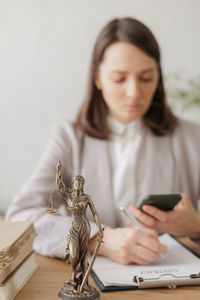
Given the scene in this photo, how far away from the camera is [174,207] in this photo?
3.48 feet

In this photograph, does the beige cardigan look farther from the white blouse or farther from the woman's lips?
the woman's lips

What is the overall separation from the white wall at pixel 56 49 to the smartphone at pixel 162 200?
1.35 metres

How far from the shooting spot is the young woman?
1.38 metres

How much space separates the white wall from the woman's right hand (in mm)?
1398

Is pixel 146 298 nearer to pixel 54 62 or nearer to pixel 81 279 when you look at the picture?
pixel 81 279

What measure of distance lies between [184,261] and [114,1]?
5.54 ft

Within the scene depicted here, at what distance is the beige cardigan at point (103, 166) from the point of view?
1.42 m

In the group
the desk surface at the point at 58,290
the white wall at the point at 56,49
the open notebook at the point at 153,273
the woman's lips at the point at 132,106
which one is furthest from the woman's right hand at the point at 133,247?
the white wall at the point at 56,49

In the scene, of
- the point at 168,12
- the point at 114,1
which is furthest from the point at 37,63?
the point at 168,12

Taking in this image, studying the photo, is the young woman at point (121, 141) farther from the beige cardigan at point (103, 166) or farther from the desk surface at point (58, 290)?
the desk surface at point (58, 290)

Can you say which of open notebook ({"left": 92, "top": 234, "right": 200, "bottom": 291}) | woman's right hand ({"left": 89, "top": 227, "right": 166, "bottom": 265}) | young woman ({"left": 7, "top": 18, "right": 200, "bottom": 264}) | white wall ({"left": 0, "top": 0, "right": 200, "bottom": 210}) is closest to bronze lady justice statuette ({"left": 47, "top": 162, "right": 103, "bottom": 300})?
open notebook ({"left": 92, "top": 234, "right": 200, "bottom": 291})

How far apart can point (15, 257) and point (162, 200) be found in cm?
39

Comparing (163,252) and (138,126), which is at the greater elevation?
(138,126)

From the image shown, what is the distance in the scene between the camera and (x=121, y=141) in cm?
156
